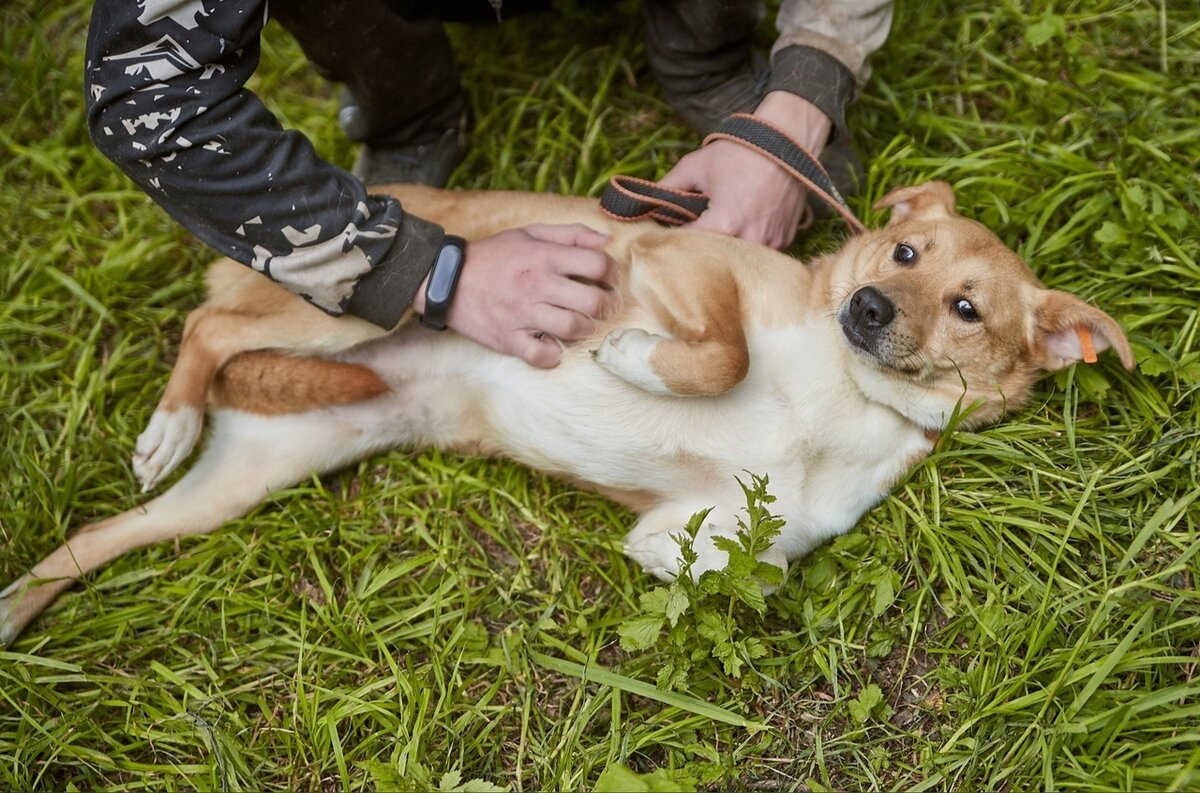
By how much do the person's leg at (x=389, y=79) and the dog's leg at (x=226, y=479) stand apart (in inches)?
50.5

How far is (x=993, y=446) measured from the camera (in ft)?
11.5

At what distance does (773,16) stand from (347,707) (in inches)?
144

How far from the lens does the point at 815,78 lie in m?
3.72

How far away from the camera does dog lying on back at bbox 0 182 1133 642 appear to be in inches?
132

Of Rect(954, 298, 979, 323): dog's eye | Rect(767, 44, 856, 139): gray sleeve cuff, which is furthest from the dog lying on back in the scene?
Rect(767, 44, 856, 139): gray sleeve cuff

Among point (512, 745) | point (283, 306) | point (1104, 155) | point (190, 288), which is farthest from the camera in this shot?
point (190, 288)

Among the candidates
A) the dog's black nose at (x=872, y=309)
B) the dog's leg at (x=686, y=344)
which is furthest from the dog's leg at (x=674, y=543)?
the dog's black nose at (x=872, y=309)

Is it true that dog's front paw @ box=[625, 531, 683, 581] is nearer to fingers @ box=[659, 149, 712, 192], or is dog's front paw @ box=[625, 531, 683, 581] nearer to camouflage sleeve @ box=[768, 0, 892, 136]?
fingers @ box=[659, 149, 712, 192]

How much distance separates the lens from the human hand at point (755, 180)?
358 centimetres

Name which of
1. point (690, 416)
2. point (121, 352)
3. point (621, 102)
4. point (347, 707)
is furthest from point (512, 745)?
point (621, 102)

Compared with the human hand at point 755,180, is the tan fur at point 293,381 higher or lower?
lower

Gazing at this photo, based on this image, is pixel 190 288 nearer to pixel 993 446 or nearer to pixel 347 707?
pixel 347 707

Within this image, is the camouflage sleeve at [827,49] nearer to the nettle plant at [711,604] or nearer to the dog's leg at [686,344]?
the dog's leg at [686,344]

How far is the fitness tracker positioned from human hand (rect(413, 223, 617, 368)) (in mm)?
26
